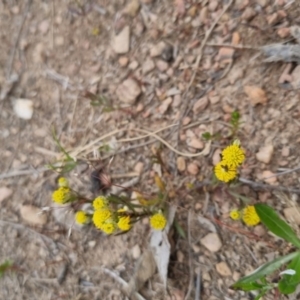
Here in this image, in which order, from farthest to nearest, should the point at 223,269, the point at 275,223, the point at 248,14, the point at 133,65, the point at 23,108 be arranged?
the point at 23,108 < the point at 133,65 < the point at 248,14 < the point at 223,269 < the point at 275,223

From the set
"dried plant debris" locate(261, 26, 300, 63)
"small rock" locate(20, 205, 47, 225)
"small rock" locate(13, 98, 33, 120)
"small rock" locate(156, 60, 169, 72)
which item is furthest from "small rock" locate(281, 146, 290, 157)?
"small rock" locate(13, 98, 33, 120)

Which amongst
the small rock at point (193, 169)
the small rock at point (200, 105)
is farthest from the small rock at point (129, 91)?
the small rock at point (193, 169)

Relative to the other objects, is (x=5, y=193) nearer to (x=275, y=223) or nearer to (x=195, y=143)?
(x=195, y=143)

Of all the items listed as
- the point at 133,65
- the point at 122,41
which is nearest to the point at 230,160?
the point at 133,65

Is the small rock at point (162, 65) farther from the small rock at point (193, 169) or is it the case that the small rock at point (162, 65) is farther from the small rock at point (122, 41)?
the small rock at point (193, 169)

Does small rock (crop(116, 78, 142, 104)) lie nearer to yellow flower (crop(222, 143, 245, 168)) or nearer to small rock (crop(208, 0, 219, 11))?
small rock (crop(208, 0, 219, 11))

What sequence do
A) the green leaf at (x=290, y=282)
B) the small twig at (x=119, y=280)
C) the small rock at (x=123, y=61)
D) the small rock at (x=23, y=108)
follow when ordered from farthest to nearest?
1. the small rock at (x=23, y=108)
2. the small rock at (x=123, y=61)
3. the small twig at (x=119, y=280)
4. the green leaf at (x=290, y=282)

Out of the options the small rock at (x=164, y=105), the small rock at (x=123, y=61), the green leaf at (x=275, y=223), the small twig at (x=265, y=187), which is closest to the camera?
the green leaf at (x=275, y=223)
